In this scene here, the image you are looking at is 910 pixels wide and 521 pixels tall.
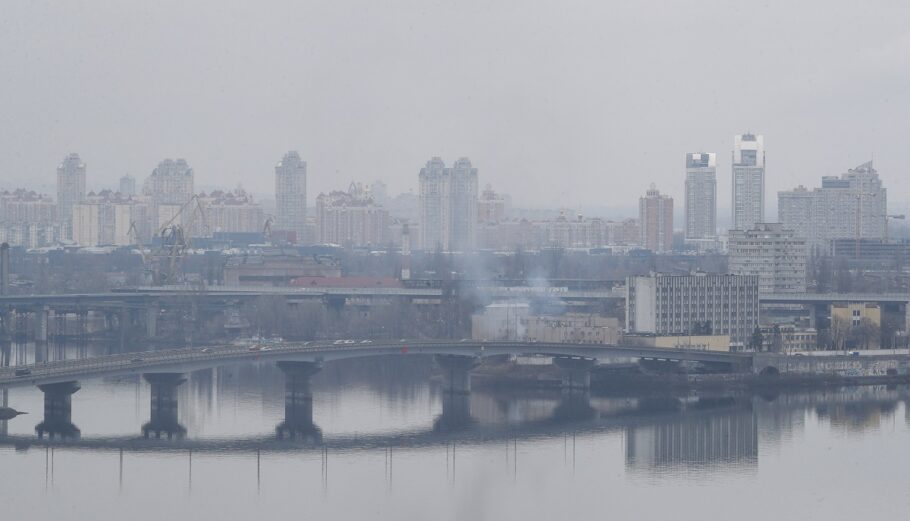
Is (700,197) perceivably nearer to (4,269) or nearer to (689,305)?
(4,269)

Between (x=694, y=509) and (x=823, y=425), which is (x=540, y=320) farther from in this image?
(x=694, y=509)

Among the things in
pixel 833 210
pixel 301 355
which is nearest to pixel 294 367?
pixel 301 355

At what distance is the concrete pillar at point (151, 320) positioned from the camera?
27034 millimetres

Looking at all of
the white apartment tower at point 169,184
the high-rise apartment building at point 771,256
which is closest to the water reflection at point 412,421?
the high-rise apartment building at point 771,256

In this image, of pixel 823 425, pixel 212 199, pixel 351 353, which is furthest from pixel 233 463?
pixel 212 199

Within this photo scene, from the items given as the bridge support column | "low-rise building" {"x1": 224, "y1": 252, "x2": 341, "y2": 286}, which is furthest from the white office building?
the bridge support column

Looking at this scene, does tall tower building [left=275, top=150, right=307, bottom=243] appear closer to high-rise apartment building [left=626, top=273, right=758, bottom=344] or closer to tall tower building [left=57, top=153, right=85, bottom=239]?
tall tower building [left=57, top=153, right=85, bottom=239]

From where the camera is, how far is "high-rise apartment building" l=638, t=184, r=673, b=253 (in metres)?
54.7

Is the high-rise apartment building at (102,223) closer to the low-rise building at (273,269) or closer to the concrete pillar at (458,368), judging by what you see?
the low-rise building at (273,269)

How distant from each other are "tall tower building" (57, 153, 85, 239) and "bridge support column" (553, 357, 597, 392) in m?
43.0

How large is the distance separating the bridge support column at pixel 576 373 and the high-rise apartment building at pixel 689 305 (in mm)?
2644

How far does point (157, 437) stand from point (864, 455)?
236 inches

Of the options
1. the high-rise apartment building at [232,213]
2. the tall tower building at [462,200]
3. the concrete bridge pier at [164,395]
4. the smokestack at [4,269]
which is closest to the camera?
the concrete bridge pier at [164,395]

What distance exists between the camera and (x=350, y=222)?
5744 cm
